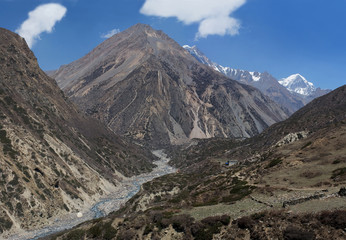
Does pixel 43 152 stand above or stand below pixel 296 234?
above

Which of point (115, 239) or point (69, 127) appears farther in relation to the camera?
point (69, 127)

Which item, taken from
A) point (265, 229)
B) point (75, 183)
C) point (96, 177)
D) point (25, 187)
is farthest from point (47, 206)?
point (265, 229)

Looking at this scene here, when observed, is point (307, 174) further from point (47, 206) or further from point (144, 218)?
point (47, 206)

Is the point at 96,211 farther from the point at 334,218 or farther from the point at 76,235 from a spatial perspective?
the point at 334,218

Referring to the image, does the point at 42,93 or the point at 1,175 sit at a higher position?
the point at 42,93

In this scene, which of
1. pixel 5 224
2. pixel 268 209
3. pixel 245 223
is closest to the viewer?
pixel 245 223

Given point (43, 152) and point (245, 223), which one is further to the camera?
point (43, 152)

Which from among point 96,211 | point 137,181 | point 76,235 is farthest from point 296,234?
point 137,181

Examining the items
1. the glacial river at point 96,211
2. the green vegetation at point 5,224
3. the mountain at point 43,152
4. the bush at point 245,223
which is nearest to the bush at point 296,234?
the bush at point 245,223
